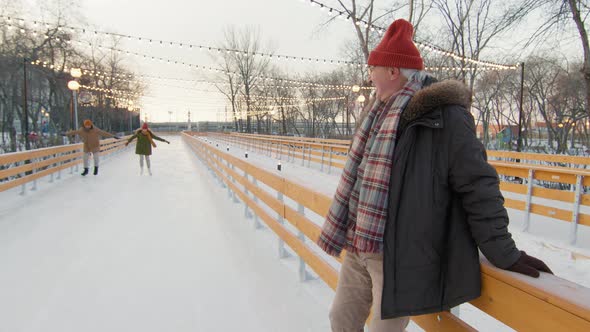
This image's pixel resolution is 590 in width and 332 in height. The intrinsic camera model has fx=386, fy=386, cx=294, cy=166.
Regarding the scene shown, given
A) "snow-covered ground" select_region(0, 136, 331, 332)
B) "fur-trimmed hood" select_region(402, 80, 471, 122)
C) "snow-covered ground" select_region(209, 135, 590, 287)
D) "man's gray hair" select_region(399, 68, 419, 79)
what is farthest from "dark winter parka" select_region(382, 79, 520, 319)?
"snow-covered ground" select_region(0, 136, 331, 332)

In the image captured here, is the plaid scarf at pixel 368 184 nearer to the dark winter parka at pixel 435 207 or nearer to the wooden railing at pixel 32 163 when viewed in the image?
the dark winter parka at pixel 435 207

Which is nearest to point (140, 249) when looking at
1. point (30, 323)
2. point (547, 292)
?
point (30, 323)

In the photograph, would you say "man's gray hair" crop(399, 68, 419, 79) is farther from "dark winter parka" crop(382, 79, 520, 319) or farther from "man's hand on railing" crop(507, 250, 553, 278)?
"man's hand on railing" crop(507, 250, 553, 278)

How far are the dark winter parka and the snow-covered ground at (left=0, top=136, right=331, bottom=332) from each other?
1.68 metres

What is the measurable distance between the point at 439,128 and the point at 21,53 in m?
27.5

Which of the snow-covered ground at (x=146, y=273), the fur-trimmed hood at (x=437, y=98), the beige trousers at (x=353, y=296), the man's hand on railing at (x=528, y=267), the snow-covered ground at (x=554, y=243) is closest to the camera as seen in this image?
the man's hand on railing at (x=528, y=267)

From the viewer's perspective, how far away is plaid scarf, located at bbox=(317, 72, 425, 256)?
4.75ft

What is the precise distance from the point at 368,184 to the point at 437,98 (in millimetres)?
400

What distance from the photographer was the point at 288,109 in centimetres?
5866

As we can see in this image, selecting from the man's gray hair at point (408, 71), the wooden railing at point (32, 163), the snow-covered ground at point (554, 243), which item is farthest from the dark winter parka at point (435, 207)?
the wooden railing at point (32, 163)

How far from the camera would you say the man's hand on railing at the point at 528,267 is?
4.05 feet

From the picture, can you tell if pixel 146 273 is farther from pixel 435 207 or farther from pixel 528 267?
pixel 528 267

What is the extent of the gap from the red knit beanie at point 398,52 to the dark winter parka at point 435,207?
0.77 ft

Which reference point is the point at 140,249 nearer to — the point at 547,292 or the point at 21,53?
the point at 547,292
